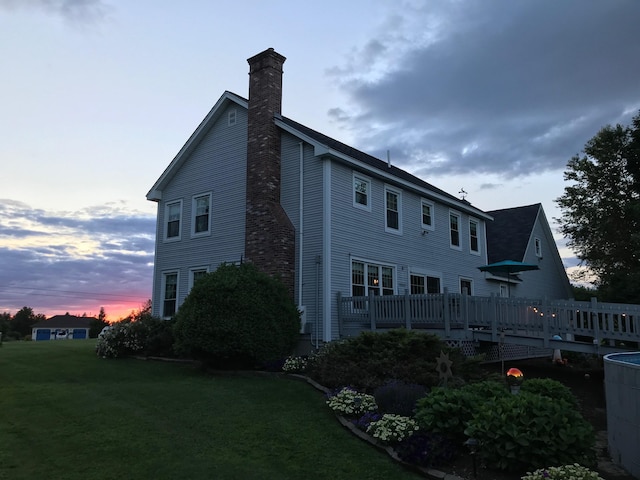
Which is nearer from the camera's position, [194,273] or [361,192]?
[361,192]

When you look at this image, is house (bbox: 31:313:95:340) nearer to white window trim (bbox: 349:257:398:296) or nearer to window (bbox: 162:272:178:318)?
window (bbox: 162:272:178:318)

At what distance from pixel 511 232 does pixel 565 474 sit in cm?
2291

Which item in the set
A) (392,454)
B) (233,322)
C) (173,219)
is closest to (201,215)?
(173,219)

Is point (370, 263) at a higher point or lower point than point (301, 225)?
lower

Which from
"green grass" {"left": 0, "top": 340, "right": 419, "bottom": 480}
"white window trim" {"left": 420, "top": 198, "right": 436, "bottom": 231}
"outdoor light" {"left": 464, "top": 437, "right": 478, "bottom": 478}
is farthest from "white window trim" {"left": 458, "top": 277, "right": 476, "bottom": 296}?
"outdoor light" {"left": 464, "top": 437, "right": 478, "bottom": 478}

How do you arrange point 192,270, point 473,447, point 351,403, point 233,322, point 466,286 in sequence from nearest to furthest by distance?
point 473,447 → point 351,403 → point 233,322 → point 192,270 → point 466,286

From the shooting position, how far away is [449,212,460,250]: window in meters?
22.0

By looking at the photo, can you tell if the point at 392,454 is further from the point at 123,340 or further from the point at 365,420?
the point at 123,340

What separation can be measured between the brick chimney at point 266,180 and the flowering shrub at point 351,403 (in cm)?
721

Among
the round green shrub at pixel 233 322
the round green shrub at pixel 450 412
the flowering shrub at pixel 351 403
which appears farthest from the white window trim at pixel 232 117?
the round green shrub at pixel 450 412

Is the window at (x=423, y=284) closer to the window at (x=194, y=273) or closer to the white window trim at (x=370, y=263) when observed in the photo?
the white window trim at (x=370, y=263)

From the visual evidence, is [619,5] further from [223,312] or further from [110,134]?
[110,134]

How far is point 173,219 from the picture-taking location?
2045 cm

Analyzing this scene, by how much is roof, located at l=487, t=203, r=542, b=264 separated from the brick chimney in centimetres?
1317
